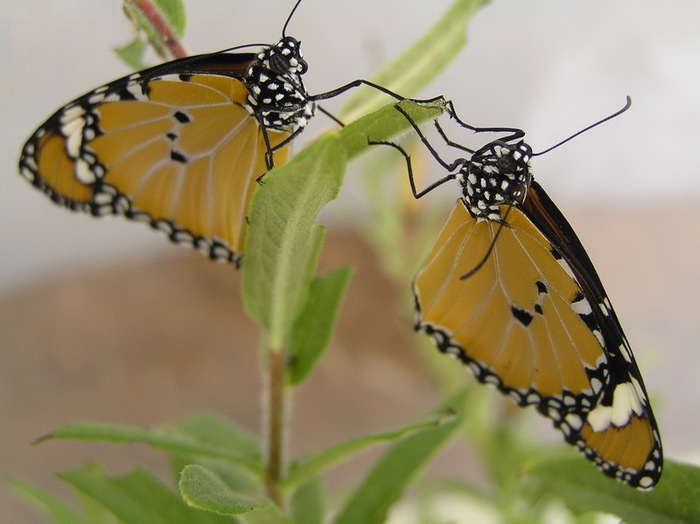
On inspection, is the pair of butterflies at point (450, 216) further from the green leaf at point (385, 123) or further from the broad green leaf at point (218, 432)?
the broad green leaf at point (218, 432)

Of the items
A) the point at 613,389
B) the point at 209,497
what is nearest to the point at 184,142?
the point at 209,497

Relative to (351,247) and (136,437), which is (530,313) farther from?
(351,247)

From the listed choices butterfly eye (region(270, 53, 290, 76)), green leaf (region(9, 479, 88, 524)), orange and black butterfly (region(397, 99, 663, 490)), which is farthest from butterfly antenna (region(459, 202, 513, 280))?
green leaf (region(9, 479, 88, 524))

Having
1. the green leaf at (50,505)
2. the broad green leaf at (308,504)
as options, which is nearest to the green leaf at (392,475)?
the broad green leaf at (308,504)

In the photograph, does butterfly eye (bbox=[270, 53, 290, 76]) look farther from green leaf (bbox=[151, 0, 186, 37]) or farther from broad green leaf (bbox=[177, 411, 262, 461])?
broad green leaf (bbox=[177, 411, 262, 461])

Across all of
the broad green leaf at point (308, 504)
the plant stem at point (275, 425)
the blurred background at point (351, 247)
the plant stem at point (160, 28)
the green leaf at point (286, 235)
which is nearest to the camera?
the green leaf at point (286, 235)

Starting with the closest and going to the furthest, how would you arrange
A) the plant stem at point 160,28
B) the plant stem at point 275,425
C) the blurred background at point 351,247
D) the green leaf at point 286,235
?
1. the green leaf at point 286,235
2. the plant stem at point 160,28
3. the plant stem at point 275,425
4. the blurred background at point 351,247
